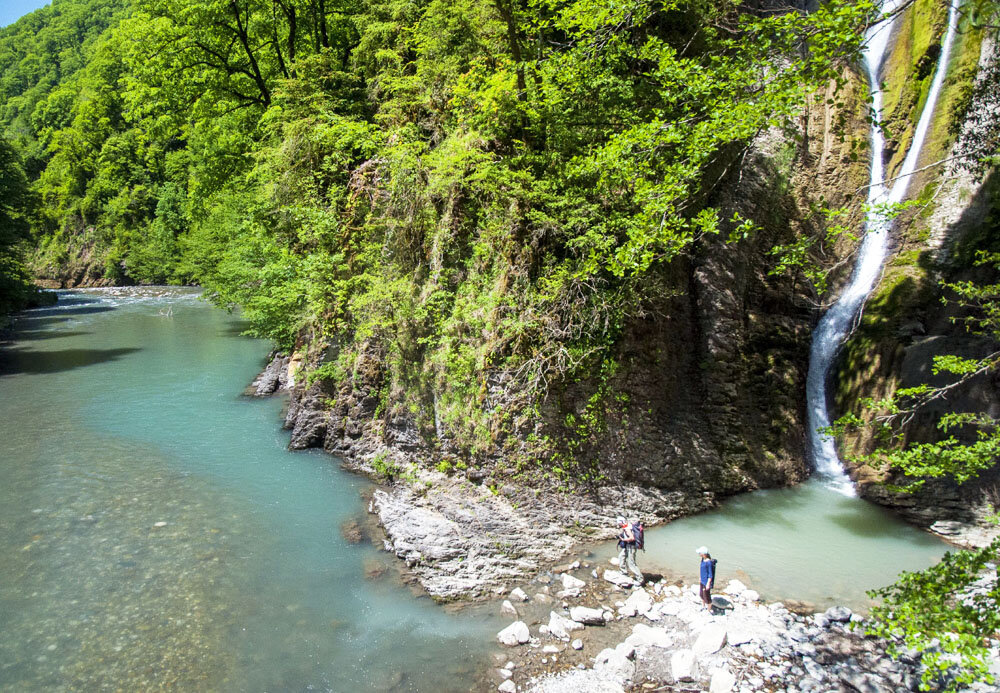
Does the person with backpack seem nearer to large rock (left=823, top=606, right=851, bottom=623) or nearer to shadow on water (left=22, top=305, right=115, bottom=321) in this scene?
large rock (left=823, top=606, right=851, bottom=623)

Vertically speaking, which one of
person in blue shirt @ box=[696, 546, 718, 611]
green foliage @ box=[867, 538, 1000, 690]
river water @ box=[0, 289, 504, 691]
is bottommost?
river water @ box=[0, 289, 504, 691]

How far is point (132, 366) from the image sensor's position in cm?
2380

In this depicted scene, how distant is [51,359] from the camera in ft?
82.2

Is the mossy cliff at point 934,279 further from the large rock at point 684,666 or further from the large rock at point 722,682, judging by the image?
the large rock at point 684,666

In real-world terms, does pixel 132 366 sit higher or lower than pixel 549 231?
lower

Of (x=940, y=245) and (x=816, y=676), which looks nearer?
(x=816, y=676)

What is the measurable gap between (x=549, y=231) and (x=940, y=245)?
26.6 feet

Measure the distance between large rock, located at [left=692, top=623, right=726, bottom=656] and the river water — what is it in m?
2.87

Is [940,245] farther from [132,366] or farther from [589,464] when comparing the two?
[132,366]

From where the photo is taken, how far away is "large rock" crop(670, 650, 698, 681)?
7.44 m

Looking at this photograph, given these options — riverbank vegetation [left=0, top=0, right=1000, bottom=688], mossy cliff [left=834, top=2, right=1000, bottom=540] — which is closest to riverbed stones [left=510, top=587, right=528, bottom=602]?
riverbank vegetation [left=0, top=0, right=1000, bottom=688]

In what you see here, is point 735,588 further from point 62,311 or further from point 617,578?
point 62,311

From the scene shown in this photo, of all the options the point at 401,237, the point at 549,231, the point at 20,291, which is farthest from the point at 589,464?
the point at 20,291

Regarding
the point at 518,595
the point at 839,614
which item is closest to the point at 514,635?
the point at 518,595
